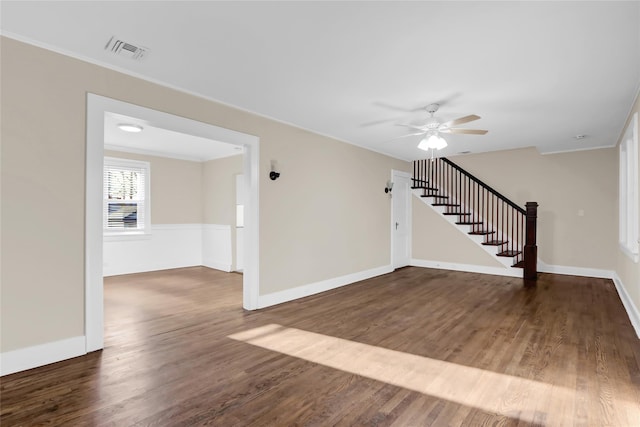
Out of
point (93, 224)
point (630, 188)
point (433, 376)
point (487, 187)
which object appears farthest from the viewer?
point (487, 187)

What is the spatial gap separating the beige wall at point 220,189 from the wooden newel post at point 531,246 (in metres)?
5.92

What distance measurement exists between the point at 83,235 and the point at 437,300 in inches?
174

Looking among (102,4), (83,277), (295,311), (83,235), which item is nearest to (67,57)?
(102,4)

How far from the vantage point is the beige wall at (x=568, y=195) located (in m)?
6.27

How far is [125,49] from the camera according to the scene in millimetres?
2691

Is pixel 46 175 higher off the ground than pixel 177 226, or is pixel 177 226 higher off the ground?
pixel 46 175

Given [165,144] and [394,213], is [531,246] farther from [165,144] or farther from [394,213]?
[165,144]

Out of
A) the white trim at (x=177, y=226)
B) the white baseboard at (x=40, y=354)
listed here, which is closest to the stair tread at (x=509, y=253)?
the white trim at (x=177, y=226)

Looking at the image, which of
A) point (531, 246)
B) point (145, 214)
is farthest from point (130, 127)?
point (531, 246)

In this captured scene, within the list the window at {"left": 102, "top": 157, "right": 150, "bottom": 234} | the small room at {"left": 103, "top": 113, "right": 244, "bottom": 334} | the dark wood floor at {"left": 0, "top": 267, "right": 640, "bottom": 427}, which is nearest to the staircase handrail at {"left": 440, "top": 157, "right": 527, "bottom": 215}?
the dark wood floor at {"left": 0, "top": 267, "right": 640, "bottom": 427}

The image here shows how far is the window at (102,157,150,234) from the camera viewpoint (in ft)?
21.8

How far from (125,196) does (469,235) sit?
742 cm

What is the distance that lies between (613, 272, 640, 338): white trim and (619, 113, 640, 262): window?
0.57m

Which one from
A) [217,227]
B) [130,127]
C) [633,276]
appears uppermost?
[130,127]
